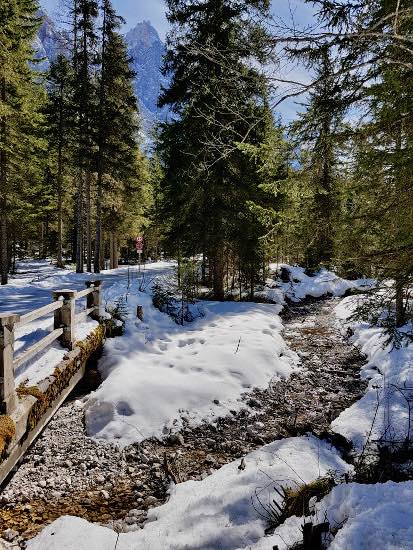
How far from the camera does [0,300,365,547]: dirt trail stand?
14.3 feet

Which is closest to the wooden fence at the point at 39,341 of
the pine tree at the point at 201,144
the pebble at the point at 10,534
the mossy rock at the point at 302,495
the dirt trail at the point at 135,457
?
the dirt trail at the point at 135,457

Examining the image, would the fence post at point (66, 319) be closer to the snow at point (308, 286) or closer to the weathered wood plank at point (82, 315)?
the weathered wood plank at point (82, 315)

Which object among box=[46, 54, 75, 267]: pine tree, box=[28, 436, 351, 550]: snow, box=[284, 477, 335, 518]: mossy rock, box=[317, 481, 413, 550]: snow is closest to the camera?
box=[317, 481, 413, 550]: snow

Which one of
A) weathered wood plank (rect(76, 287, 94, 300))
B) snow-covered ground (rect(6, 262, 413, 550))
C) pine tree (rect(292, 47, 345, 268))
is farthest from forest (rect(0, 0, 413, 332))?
weathered wood plank (rect(76, 287, 94, 300))

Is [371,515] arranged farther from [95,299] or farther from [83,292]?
[95,299]

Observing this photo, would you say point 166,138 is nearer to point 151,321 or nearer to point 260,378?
point 151,321

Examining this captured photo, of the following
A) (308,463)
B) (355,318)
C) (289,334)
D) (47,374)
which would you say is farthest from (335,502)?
(289,334)

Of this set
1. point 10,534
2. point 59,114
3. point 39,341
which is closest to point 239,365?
point 39,341

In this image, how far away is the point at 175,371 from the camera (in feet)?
26.0

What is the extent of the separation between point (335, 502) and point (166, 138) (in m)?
15.3

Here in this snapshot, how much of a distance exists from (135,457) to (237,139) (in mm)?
13099

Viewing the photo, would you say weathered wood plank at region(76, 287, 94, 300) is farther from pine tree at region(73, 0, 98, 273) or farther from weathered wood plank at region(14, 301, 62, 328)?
pine tree at region(73, 0, 98, 273)

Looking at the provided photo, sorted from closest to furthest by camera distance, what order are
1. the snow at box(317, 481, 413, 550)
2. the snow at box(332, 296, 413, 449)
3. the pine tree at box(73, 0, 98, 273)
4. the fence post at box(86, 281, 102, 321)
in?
the snow at box(317, 481, 413, 550) → the snow at box(332, 296, 413, 449) → the fence post at box(86, 281, 102, 321) → the pine tree at box(73, 0, 98, 273)

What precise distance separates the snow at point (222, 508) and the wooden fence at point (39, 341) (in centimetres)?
167
